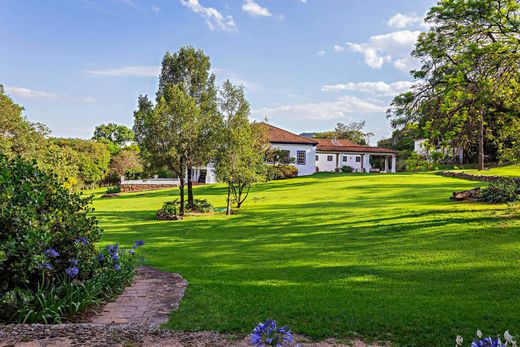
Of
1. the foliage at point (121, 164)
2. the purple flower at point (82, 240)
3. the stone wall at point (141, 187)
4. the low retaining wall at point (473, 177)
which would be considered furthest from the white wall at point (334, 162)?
the purple flower at point (82, 240)

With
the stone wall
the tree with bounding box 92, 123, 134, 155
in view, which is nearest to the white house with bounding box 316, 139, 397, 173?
the stone wall

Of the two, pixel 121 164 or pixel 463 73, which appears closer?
pixel 463 73

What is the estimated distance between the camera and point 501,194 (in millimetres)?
11898

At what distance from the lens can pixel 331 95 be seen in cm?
2319

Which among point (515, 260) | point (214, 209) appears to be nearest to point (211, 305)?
point (515, 260)

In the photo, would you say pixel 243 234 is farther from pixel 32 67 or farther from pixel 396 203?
pixel 32 67

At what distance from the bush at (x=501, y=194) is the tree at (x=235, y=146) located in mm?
9007

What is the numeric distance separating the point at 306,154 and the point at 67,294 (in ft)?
117

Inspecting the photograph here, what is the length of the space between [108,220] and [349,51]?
12.8m

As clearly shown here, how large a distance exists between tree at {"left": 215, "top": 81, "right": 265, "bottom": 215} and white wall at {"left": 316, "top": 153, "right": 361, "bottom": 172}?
27.2 meters

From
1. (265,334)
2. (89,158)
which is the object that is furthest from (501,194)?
(89,158)

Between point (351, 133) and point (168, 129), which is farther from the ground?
point (351, 133)

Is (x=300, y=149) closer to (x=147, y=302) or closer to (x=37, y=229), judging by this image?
(x=147, y=302)

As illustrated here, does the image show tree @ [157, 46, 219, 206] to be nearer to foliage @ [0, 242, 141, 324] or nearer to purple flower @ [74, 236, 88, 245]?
foliage @ [0, 242, 141, 324]
